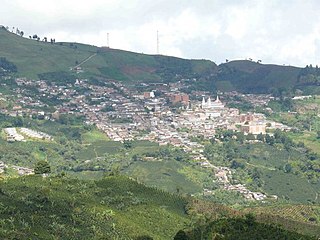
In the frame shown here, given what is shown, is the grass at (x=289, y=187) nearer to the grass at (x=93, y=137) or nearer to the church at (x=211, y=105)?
the grass at (x=93, y=137)

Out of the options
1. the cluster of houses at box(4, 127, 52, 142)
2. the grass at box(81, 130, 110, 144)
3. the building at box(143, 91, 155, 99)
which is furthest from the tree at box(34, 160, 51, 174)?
the building at box(143, 91, 155, 99)

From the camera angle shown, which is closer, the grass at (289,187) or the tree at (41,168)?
the tree at (41,168)

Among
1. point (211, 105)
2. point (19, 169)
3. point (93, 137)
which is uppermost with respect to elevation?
point (211, 105)

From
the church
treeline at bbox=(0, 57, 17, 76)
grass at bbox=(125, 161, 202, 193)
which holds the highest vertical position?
treeline at bbox=(0, 57, 17, 76)

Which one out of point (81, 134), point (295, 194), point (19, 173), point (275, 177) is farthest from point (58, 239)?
A: point (81, 134)

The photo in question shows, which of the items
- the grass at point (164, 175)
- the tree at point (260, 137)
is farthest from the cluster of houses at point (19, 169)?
the tree at point (260, 137)

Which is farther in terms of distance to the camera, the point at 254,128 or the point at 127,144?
the point at 254,128

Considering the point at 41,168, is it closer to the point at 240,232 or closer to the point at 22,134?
the point at 240,232

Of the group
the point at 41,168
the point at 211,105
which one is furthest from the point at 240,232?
the point at 211,105

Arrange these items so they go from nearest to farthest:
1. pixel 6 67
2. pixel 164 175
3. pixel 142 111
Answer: pixel 164 175 < pixel 142 111 < pixel 6 67

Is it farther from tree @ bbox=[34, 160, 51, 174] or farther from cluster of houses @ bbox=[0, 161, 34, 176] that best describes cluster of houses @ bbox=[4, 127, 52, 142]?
tree @ bbox=[34, 160, 51, 174]

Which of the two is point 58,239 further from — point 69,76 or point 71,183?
point 69,76
